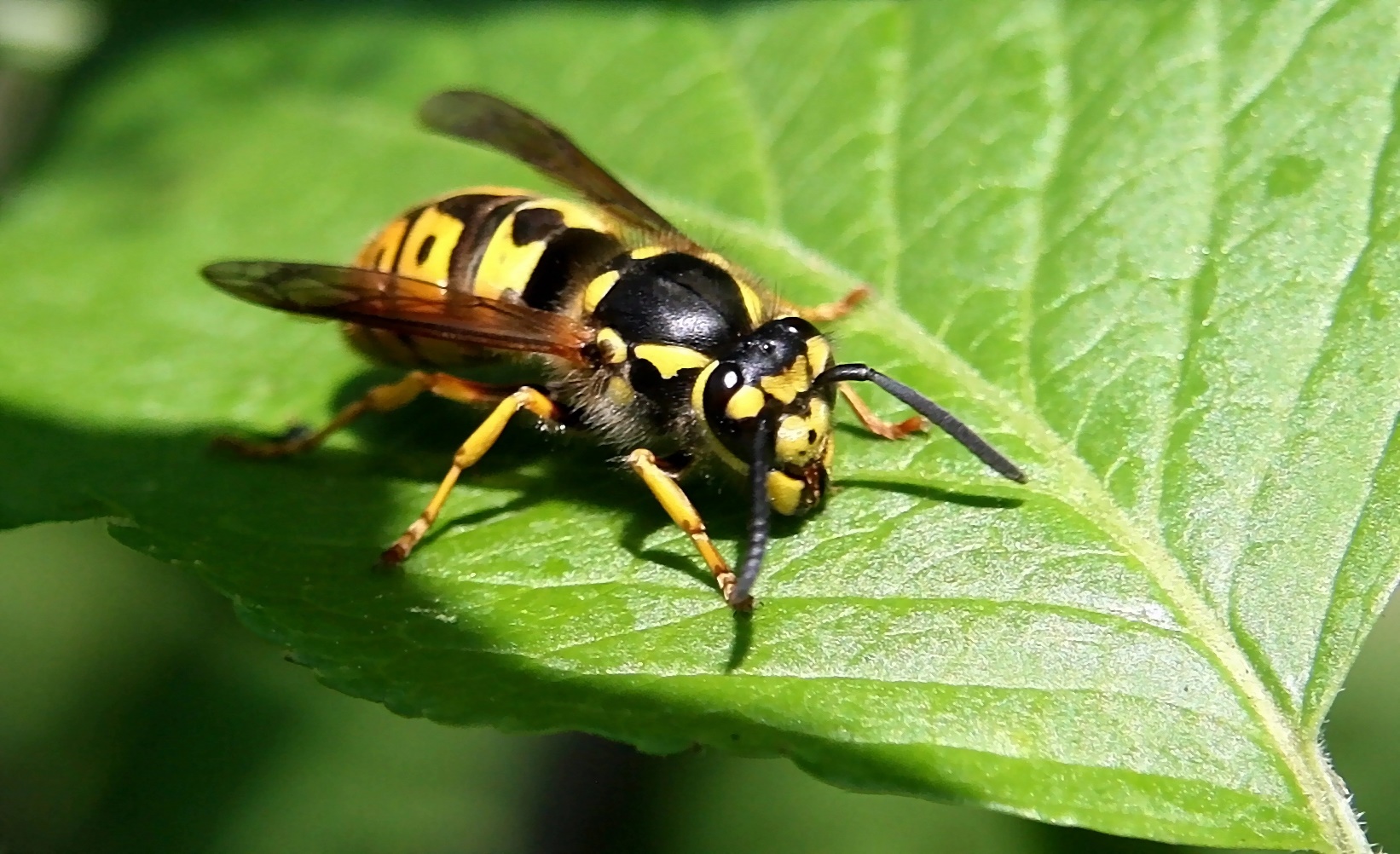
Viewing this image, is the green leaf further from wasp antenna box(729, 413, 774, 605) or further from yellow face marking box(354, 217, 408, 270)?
yellow face marking box(354, 217, 408, 270)

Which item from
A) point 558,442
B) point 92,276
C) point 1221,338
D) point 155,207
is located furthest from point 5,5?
point 1221,338

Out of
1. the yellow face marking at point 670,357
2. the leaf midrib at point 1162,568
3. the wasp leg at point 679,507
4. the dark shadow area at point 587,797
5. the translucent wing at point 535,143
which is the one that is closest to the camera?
the leaf midrib at point 1162,568

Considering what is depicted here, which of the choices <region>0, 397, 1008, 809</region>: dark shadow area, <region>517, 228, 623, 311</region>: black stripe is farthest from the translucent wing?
<region>0, 397, 1008, 809</region>: dark shadow area

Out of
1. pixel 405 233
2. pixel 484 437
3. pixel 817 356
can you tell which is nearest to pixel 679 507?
pixel 817 356

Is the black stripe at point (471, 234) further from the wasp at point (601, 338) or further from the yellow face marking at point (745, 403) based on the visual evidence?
the yellow face marking at point (745, 403)

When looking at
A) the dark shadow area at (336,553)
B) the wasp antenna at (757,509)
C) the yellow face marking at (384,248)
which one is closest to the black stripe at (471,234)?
the yellow face marking at (384,248)

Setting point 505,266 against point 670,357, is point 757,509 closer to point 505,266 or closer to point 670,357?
point 670,357

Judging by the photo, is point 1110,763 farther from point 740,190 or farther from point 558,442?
point 740,190
